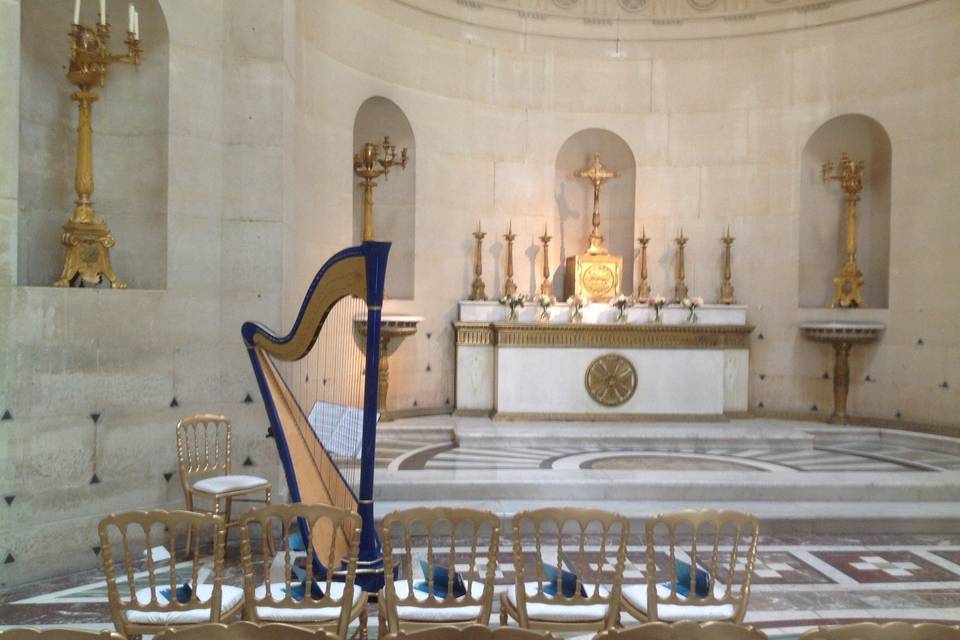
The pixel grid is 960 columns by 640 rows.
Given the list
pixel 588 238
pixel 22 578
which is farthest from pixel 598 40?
pixel 22 578

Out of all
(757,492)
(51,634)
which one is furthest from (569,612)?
(757,492)

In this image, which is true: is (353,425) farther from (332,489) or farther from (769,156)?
(769,156)

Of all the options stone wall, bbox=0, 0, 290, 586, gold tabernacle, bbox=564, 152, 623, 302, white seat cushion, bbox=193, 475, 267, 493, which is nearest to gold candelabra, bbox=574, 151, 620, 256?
gold tabernacle, bbox=564, 152, 623, 302

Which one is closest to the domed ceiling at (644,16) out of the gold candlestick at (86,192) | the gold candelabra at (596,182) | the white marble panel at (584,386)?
the gold candelabra at (596,182)

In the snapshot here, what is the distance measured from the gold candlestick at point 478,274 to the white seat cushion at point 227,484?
5.97 meters

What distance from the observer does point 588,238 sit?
12219 mm

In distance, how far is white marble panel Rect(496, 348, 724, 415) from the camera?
34.8 ft

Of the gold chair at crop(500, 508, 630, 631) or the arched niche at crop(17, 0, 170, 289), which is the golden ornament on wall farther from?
the gold chair at crop(500, 508, 630, 631)

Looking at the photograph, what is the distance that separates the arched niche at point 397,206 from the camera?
11.1 meters

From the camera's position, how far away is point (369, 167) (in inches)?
408

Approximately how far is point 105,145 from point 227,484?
3028 mm

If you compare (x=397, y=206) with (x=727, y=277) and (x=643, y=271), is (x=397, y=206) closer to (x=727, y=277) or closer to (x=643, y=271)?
(x=643, y=271)

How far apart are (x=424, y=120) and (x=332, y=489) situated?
733cm

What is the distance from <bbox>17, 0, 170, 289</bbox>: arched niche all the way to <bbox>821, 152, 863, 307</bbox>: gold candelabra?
30.5 ft
